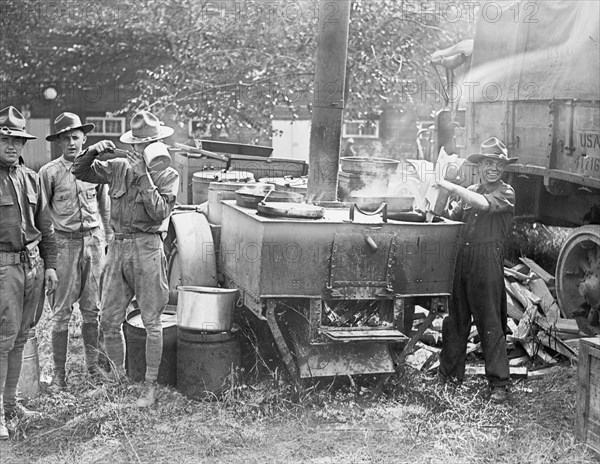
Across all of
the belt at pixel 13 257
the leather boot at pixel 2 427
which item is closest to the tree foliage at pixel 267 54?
the belt at pixel 13 257

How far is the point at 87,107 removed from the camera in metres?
22.2

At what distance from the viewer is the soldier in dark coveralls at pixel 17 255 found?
502 centimetres

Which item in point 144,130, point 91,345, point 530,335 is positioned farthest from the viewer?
point 530,335

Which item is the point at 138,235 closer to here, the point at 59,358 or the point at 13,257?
the point at 13,257

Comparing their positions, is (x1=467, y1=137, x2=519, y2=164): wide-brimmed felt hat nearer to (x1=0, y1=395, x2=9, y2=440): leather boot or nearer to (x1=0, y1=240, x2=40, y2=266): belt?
(x1=0, y1=240, x2=40, y2=266): belt

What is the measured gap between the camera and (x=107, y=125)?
22.9m

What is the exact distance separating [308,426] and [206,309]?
1191 millimetres

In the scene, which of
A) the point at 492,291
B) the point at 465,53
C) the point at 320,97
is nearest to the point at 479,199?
the point at 492,291

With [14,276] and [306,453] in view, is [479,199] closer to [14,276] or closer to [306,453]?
[306,453]

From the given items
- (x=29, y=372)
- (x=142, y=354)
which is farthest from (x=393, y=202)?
(x=29, y=372)

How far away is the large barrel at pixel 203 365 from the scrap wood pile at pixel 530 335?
1.78 m

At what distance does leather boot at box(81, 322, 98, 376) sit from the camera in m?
6.11

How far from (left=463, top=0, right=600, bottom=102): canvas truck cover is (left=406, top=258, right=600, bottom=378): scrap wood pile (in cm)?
203

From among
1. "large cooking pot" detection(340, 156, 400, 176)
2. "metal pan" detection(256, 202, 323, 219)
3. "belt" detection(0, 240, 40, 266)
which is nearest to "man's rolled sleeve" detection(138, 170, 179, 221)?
"metal pan" detection(256, 202, 323, 219)
